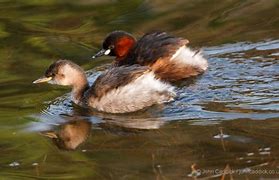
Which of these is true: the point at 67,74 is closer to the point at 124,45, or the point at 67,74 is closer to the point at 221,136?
the point at 124,45

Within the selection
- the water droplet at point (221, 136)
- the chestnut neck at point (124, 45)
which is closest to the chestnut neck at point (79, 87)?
the chestnut neck at point (124, 45)

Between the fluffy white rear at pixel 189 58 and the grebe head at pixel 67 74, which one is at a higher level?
the grebe head at pixel 67 74

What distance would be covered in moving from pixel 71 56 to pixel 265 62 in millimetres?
2498

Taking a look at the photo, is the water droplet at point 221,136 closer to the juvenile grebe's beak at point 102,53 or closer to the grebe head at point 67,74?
the grebe head at point 67,74

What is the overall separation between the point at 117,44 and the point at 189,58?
0.81m

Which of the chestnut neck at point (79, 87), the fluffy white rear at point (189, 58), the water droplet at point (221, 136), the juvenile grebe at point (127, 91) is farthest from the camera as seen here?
the fluffy white rear at point (189, 58)

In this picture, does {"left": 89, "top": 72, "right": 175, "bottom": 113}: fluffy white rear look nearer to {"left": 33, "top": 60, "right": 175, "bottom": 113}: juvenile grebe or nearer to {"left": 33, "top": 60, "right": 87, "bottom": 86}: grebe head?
{"left": 33, "top": 60, "right": 175, "bottom": 113}: juvenile grebe

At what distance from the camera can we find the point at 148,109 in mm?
7867

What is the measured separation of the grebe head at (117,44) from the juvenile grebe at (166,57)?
17cm

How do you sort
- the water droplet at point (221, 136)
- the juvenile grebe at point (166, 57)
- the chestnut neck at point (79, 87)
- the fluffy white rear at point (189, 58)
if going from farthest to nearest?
the fluffy white rear at point (189, 58)
the juvenile grebe at point (166, 57)
the chestnut neck at point (79, 87)
the water droplet at point (221, 136)

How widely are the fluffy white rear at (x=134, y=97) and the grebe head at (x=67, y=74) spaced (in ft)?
1.60

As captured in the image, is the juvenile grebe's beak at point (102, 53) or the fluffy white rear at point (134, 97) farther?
the juvenile grebe's beak at point (102, 53)

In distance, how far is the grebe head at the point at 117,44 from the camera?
932 centimetres

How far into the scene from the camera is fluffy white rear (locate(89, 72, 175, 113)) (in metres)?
7.89
